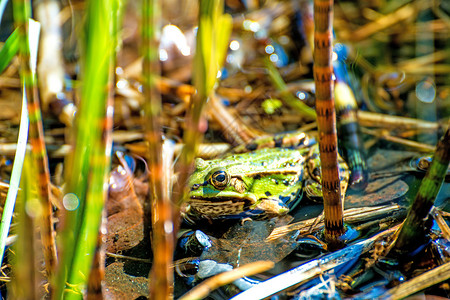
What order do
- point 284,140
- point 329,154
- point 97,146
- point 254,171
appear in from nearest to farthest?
point 97,146
point 329,154
point 254,171
point 284,140

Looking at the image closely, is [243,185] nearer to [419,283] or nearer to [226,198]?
[226,198]

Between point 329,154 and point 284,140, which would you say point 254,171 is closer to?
point 284,140

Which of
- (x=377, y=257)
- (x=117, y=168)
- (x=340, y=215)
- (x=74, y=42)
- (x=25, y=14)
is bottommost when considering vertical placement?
(x=377, y=257)

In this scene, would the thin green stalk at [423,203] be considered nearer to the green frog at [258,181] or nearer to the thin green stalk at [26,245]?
the green frog at [258,181]

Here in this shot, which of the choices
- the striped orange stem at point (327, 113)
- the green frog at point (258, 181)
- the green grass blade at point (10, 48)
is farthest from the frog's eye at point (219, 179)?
the green grass blade at point (10, 48)

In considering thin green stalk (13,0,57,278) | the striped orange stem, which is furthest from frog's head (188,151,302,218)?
thin green stalk (13,0,57,278)

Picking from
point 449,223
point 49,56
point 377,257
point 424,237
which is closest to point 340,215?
point 377,257

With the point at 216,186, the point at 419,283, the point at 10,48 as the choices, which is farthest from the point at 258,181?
the point at 10,48
